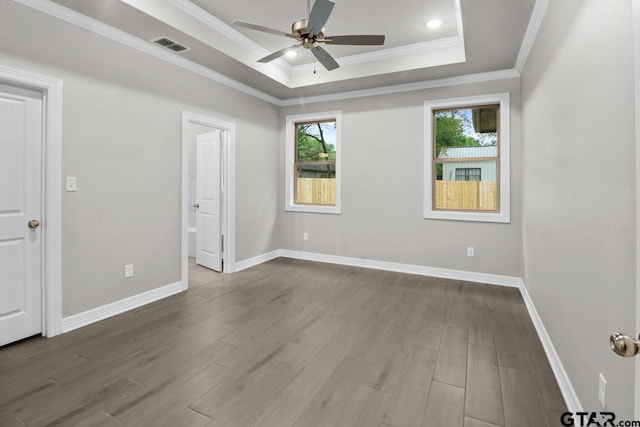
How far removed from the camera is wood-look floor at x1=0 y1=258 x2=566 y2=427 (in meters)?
1.82

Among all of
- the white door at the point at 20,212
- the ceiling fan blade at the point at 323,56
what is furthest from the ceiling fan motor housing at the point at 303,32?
the white door at the point at 20,212

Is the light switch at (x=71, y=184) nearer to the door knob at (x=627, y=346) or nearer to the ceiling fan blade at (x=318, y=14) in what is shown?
the ceiling fan blade at (x=318, y=14)

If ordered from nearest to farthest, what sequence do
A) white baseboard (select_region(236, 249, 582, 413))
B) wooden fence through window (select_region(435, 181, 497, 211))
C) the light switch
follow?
1. white baseboard (select_region(236, 249, 582, 413))
2. the light switch
3. wooden fence through window (select_region(435, 181, 497, 211))

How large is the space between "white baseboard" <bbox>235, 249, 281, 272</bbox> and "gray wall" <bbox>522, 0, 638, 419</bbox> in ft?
12.3

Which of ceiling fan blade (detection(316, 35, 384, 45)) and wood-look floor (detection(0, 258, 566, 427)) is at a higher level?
ceiling fan blade (detection(316, 35, 384, 45))

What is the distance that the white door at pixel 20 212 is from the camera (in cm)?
251

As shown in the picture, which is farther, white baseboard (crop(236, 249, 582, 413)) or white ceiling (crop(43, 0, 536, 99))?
white ceiling (crop(43, 0, 536, 99))

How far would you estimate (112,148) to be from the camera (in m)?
3.13

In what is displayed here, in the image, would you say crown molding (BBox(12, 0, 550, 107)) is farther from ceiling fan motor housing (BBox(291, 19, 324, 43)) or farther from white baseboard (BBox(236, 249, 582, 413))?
white baseboard (BBox(236, 249, 582, 413))

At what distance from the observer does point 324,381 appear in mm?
2133

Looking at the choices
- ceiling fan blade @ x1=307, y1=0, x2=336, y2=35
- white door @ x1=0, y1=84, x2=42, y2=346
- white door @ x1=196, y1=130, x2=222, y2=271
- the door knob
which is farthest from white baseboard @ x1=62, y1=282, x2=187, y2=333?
the door knob

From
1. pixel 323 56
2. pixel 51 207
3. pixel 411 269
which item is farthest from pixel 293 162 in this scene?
pixel 51 207

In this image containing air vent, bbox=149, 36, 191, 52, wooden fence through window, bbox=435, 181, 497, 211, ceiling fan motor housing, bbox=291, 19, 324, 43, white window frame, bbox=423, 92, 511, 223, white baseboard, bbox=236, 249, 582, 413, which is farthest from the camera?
wooden fence through window, bbox=435, 181, 497, 211

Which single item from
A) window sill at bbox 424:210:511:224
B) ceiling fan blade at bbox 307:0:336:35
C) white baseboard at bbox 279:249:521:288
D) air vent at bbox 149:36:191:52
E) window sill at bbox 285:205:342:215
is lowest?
white baseboard at bbox 279:249:521:288
